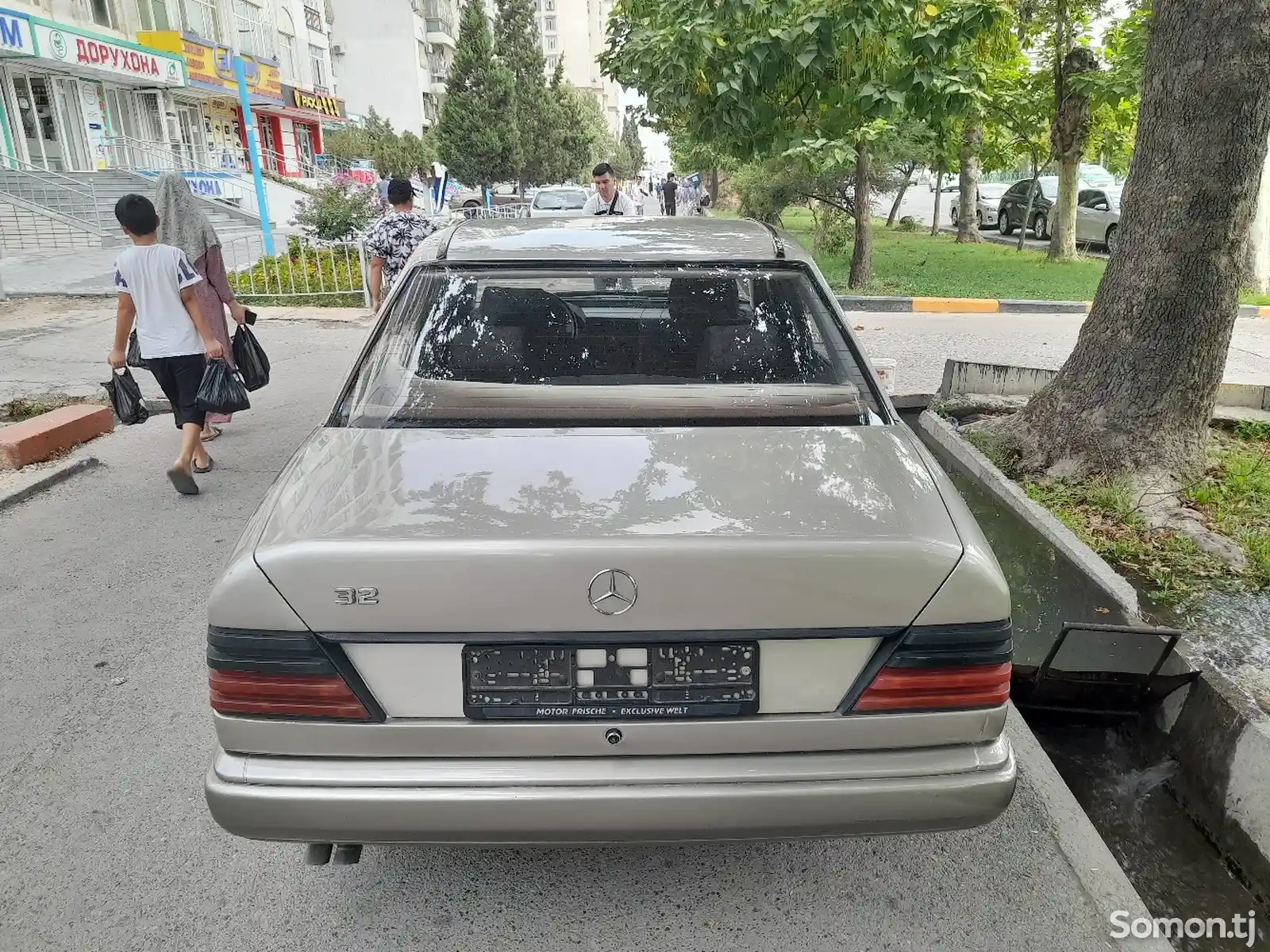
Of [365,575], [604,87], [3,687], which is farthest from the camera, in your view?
[604,87]

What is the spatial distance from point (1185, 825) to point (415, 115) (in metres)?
61.7

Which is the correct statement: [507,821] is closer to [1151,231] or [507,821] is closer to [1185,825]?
[1185,825]

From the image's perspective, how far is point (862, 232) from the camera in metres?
14.3

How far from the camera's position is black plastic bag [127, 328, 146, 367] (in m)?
5.36

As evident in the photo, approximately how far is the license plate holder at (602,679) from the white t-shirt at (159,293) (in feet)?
13.6

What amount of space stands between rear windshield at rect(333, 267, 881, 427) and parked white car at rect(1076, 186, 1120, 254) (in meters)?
19.4

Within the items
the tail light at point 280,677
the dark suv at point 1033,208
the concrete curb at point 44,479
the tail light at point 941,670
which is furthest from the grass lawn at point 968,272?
the tail light at point 280,677

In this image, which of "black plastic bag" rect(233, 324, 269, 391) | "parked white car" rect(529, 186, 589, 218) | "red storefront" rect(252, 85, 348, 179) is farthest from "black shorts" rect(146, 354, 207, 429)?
"red storefront" rect(252, 85, 348, 179)

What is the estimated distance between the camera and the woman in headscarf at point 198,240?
5859mm

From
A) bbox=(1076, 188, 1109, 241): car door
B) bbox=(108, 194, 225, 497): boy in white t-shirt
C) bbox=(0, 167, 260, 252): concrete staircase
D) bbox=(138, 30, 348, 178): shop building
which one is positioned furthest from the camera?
bbox=(138, 30, 348, 178): shop building

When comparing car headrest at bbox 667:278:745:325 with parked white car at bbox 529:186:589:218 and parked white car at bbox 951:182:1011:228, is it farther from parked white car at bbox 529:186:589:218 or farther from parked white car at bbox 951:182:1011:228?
parked white car at bbox 951:182:1011:228

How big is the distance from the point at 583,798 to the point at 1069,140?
691 inches

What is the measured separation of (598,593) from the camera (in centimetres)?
186

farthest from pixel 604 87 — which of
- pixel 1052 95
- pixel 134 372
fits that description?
pixel 134 372
